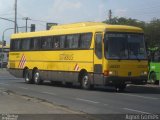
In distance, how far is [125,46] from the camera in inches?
1060

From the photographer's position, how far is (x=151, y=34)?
7006 cm

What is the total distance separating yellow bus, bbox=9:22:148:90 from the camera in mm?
26734

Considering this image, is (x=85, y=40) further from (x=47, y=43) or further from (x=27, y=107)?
(x=27, y=107)

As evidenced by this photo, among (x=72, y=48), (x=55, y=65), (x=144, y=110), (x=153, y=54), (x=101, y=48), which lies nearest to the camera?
(x=144, y=110)

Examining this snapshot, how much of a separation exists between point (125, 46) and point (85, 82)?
10.3ft

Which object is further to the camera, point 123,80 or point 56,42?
point 56,42

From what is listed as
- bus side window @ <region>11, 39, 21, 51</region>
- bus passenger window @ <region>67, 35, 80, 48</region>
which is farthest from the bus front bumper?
bus side window @ <region>11, 39, 21, 51</region>

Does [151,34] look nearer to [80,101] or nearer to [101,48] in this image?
[101,48]

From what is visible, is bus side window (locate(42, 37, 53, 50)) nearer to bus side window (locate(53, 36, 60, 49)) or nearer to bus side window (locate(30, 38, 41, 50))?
bus side window (locate(53, 36, 60, 49))

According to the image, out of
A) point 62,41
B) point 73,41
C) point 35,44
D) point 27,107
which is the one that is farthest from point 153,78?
point 27,107

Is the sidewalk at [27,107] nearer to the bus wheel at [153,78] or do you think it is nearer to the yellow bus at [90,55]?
the yellow bus at [90,55]

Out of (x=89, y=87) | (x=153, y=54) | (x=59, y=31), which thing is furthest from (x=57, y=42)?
(x=153, y=54)

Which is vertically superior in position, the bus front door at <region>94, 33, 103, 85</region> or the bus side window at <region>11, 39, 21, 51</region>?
the bus side window at <region>11, 39, 21, 51</region>

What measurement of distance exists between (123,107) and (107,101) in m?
2.55
